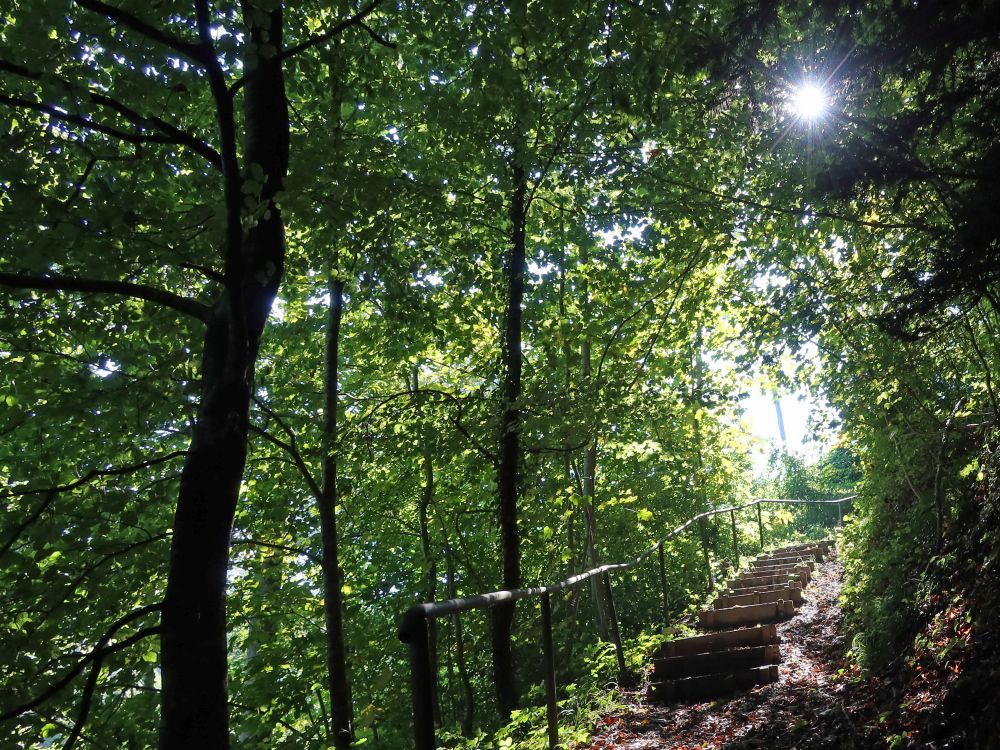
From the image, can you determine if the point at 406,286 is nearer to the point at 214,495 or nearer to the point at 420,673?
the point at 214,495

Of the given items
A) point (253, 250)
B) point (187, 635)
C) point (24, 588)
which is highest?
point (253, 250)

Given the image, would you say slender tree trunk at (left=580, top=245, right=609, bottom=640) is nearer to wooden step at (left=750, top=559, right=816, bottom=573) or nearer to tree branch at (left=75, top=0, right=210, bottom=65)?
wooden step at (left=750, top=559, right=816, bottom=573)

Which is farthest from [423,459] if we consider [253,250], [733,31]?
[733,31]

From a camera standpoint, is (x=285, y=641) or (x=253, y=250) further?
(x=285, y=641)

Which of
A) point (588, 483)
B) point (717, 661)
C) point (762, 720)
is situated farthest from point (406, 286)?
point (762, 720)

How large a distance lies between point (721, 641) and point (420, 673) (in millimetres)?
4414

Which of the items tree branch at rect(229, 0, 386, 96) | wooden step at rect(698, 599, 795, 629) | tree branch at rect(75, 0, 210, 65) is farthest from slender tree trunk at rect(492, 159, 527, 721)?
tree branch at rect(75, 0, 210, 65)

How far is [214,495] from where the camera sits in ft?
9.62

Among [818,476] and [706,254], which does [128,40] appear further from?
[818,476]

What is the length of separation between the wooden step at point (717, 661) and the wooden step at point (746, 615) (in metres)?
1.44

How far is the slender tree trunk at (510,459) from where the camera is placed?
6.32m

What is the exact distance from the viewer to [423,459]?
9.51 m

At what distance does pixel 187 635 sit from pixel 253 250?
1.82 meters

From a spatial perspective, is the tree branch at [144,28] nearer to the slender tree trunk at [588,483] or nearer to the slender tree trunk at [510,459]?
the slender tree trunk at [510,459]
